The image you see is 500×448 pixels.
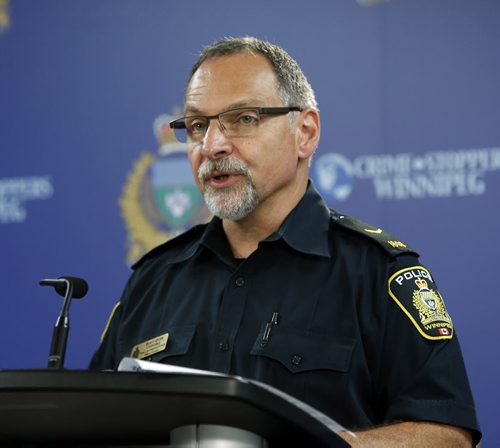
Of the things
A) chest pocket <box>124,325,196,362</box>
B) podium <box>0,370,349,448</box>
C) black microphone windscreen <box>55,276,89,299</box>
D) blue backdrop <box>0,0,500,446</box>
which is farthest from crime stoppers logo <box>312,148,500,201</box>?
podium <box>0,370,349,448</box>

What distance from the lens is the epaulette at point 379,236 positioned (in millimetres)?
1628

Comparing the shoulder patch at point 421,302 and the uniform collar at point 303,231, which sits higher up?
the uniform collar at point 303,231

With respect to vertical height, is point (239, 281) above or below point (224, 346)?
above

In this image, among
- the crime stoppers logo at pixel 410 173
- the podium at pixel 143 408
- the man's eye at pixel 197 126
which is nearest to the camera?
the podium at pixel 143 408

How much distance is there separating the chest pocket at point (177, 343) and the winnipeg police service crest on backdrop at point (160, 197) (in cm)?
110

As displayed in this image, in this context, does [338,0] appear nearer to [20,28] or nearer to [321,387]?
[20,28]

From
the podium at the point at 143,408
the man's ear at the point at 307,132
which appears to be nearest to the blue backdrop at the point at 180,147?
the man's ear at the point at 307,132

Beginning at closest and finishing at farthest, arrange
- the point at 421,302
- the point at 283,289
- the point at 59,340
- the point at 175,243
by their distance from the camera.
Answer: the point at 59,340
the point at 421,302
the point at 283,289
the point at 175,243

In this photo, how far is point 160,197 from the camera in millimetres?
2904

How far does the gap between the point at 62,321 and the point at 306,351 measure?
16.9 inches

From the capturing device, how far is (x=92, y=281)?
297 cm

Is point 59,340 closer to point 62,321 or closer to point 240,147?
point 62,321

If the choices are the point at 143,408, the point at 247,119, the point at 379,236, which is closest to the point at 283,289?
the point at 379,236

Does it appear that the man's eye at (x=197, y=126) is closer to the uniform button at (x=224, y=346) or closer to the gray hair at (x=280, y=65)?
the gray hair at (x=280, y=65)
